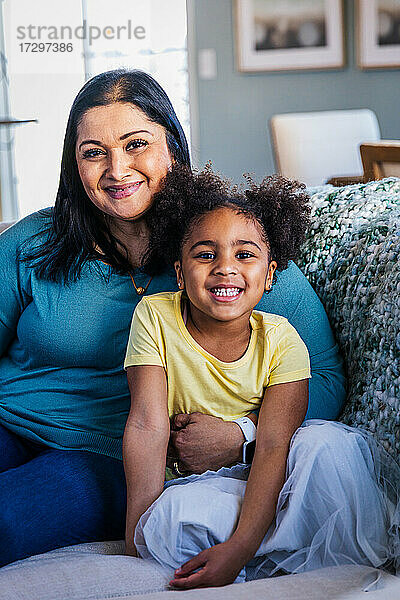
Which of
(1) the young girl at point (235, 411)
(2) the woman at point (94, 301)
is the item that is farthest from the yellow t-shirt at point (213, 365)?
(2) the woman at point (94, 301)

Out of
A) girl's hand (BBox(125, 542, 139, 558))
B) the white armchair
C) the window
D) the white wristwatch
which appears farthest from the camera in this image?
the window

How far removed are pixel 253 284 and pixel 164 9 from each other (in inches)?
168

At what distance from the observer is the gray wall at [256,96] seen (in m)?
5.29

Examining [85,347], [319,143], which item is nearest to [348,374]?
[85,347]

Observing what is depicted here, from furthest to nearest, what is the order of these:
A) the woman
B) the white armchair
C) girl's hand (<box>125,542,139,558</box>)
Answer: the white armchair < the woman < girl's hand (<box>125,542,139,558</box>)

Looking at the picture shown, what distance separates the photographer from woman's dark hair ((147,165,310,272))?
133cm

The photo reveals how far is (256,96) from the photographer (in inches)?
212

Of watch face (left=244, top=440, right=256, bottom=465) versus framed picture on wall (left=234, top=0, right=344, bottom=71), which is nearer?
watch face (left=244, top=440, right=256, bottom=465)

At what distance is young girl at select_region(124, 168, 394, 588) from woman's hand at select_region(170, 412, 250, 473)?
0.09 feet

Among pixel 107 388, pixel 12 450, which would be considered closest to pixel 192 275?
pixel 107 388

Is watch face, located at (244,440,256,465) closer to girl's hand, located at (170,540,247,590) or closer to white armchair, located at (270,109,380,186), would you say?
girl's hand, located at (170,540,247,590)

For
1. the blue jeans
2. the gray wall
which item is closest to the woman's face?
the blue jeans

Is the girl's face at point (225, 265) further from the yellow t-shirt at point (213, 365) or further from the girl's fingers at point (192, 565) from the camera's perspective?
the girl's fingers at point (192, 565)

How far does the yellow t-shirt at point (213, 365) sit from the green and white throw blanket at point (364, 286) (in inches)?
4.8
